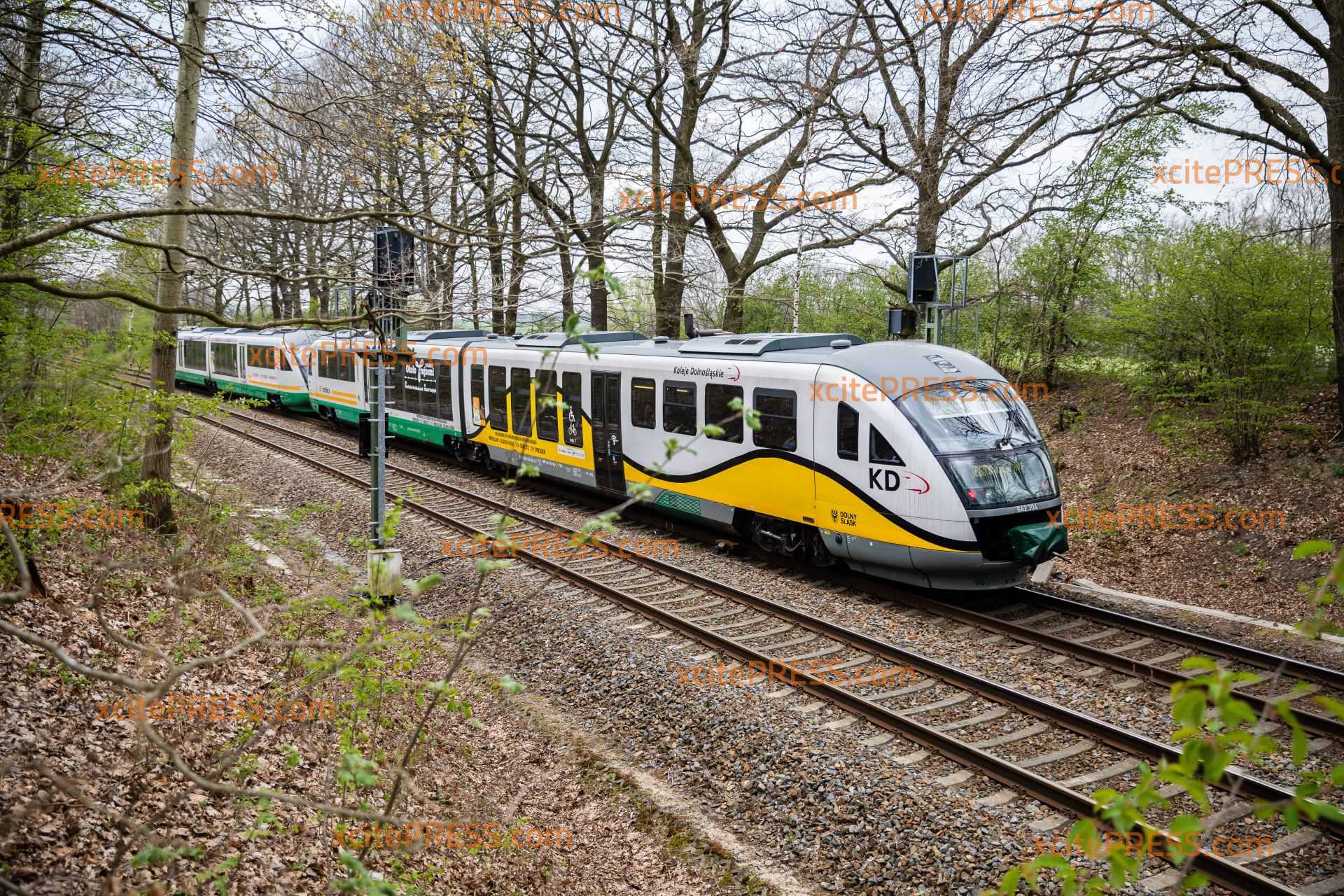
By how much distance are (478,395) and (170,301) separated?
7457mm

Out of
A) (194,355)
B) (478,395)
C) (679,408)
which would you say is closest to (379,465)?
(679,408)

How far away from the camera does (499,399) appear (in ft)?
53.7

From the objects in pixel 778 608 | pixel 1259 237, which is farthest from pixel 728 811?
pixel 1259 237

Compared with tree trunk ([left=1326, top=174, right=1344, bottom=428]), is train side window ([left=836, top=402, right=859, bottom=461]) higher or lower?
lower

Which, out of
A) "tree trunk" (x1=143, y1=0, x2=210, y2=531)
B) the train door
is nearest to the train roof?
the train door

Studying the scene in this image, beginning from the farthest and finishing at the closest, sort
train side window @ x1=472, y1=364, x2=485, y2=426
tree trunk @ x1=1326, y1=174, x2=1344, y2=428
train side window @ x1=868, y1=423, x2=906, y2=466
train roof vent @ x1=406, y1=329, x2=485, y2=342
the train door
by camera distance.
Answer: train roof vent @ x1=406, y1=329, x2=485, y2=342
train side window @ x1=472, y1=364, x2=485, y2=426
the train door
tree trunk @ x1=1326, y1=174, x2=1344, y2=428
train side window @ x1=868, y1=423, x2=906, y2=466

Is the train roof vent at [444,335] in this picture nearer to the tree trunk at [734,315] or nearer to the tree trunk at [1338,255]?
the tree trunk at [734,315]

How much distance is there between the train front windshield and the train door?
5.22 metres

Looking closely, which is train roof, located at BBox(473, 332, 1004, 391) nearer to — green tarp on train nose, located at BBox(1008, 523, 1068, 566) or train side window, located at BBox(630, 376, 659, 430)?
train side window, located at BBox(630, 376, 659, 430)

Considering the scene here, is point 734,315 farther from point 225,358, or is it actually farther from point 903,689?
point 225,358

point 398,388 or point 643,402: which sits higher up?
point 398,388

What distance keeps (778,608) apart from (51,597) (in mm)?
6846

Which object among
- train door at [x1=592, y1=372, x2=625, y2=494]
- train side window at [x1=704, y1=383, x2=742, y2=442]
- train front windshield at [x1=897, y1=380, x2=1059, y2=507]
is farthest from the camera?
train door at [x1=592, y1=372, x2=625, y2=494]

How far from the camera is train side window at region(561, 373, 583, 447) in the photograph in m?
14.3
